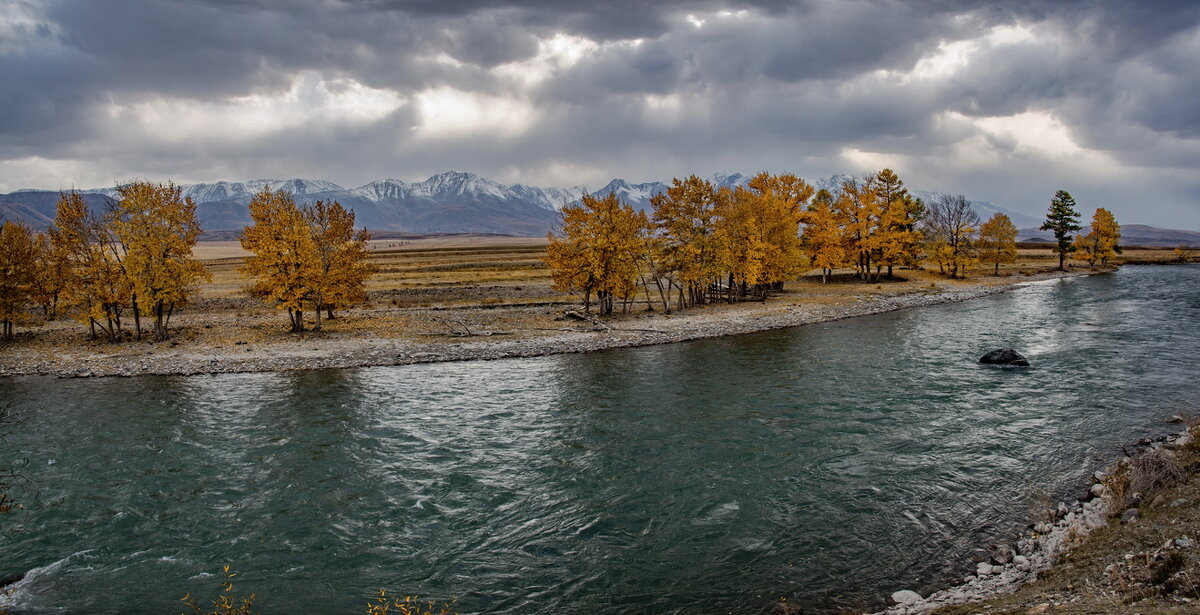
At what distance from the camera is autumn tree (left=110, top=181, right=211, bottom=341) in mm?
43219

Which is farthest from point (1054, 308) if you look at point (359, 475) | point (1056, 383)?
point (359, 475)

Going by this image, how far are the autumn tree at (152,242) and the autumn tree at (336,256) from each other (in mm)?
8846

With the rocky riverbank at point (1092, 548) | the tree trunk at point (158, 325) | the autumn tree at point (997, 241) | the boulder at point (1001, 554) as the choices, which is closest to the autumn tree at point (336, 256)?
the tree trunk at point (158, 325)

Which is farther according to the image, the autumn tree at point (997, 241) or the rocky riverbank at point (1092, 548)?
the autumn tree at point (997, 241)

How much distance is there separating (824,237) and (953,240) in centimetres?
2839

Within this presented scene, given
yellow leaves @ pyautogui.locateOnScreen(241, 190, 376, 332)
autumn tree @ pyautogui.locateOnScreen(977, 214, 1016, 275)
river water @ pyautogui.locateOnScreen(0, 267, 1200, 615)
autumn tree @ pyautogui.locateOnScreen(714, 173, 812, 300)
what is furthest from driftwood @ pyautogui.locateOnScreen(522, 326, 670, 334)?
autumn tree @ pyautogui.locateOnScreen(977, 214, 1016, 275)

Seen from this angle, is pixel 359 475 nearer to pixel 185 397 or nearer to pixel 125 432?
pixel 125 432

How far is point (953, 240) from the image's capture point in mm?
92125

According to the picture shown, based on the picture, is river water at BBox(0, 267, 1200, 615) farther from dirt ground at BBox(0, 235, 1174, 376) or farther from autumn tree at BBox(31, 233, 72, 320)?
autumn tree at BBox(31, 233, 72, 320)

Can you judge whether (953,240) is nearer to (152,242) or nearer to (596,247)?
A: (596,247)

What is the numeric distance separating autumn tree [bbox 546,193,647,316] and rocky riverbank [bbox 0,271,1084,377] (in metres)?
3.65

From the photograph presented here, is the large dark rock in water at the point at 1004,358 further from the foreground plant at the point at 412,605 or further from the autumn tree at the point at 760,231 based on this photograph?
the foreground plant at the point at 412,605

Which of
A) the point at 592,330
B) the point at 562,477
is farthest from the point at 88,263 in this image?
the point at 562,477

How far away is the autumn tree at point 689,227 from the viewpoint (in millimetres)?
56781
